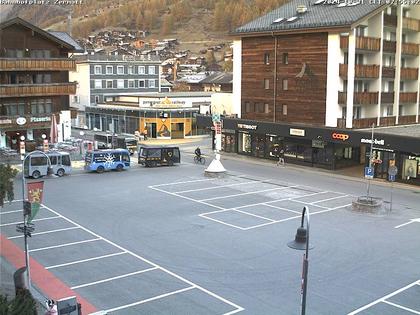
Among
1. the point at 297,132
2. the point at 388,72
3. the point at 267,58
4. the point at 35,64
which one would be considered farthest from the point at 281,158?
the point at 35,64

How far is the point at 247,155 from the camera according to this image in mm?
57781

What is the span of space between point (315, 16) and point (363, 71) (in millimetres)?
6995

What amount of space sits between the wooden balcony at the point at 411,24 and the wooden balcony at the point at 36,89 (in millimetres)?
36041

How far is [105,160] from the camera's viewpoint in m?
47.7

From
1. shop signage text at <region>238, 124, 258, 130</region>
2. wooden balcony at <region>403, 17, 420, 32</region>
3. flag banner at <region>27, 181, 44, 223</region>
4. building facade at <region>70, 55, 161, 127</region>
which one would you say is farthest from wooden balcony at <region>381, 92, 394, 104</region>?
building facade at <region>70, 55, 161, 127</region>

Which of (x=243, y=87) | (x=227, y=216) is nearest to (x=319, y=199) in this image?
(x=227, y=216)

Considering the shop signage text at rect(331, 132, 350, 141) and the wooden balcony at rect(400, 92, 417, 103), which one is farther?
the wooden balcony at rect(400, 92, 417, 103)

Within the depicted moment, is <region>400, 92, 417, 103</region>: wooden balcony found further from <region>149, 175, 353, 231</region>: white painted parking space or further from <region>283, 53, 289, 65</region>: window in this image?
<region>149, 175, 353, 231</region>: white painted parking space

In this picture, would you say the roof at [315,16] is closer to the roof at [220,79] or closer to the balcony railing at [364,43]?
the balcony railing at [364,43]

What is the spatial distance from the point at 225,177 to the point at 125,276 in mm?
24209

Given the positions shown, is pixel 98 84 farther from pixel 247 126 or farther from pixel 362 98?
pixel 362 98

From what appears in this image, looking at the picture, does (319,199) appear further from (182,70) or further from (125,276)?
(182,70)

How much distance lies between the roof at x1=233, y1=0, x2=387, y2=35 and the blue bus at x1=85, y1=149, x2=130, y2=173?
18285mm

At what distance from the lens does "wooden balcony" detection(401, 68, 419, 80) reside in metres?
54.0
